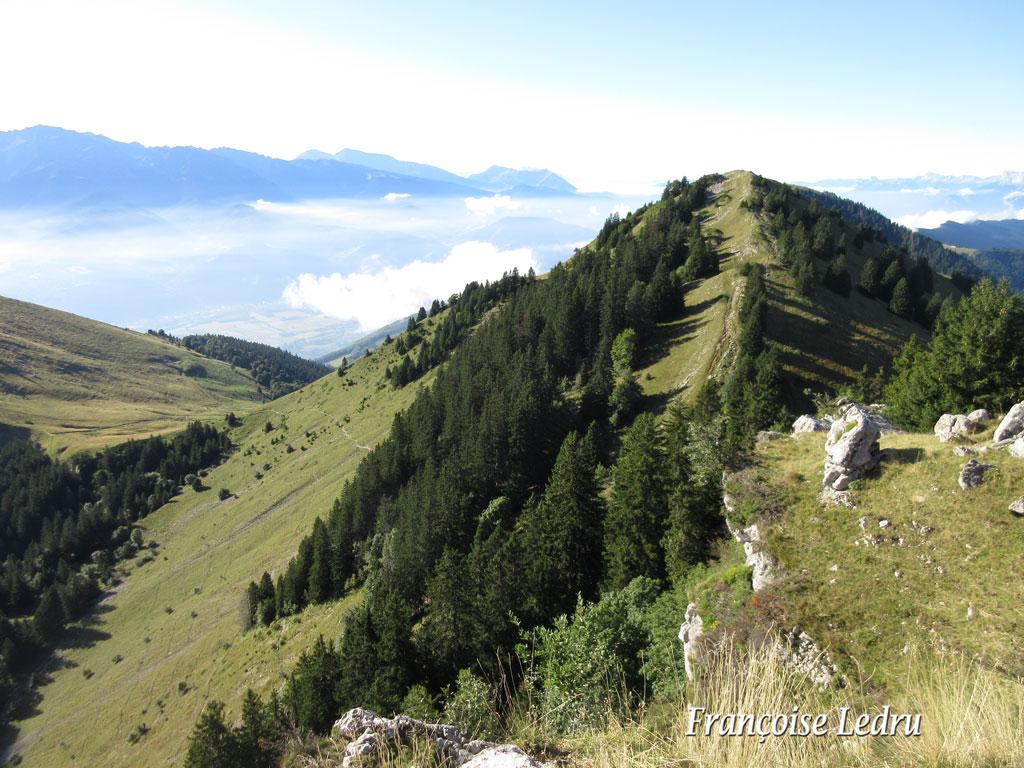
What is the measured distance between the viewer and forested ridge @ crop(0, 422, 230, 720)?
368 ft

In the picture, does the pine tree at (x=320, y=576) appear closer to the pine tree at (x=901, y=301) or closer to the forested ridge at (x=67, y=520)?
the forested ridge at (x=67, y=520)

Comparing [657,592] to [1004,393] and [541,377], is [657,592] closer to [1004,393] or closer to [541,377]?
[1004,393]

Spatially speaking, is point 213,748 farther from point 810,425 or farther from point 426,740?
point 810,425

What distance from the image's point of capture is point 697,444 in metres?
36.3

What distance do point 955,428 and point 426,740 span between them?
33.1 m

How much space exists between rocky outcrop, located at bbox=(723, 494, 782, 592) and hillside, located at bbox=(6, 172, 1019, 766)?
2.09 ft

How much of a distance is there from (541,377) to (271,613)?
5742 cm

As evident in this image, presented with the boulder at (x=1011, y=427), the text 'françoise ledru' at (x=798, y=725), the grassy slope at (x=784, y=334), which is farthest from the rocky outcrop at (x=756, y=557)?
the grassy slope at (x=784, y=334)

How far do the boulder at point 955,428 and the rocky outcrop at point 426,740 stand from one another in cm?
3052

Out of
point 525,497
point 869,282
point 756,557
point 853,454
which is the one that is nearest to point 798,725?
point 756,557

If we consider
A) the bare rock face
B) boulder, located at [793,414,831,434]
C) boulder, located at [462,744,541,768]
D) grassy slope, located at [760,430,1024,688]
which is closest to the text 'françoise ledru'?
boulder, located at [462,744,541,768]

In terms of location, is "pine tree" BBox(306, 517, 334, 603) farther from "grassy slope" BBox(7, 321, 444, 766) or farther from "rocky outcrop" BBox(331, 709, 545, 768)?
"rocky outcrop" BBox(331, 709, 545, 768)

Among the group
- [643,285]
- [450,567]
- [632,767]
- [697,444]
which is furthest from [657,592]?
[643,285]

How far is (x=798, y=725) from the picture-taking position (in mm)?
6645
